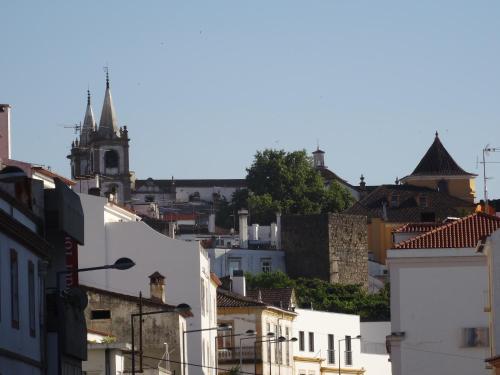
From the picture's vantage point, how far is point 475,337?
65.8 metres

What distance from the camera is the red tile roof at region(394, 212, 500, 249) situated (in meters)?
66.2

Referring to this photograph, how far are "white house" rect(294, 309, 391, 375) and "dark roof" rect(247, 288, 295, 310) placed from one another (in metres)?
0.72

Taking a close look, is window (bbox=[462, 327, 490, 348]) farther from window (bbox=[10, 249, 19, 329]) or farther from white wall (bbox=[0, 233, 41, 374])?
window (bbox=[10, 249, 19, 329])

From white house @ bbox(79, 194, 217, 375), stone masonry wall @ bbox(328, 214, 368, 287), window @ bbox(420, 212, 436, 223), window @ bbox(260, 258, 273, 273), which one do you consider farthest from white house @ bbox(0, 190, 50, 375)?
stone masonry wall @ bbox(328, 214, 368, 287)

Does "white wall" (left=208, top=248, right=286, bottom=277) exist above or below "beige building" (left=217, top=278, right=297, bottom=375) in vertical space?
above

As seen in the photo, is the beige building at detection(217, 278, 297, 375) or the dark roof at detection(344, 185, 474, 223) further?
the dark roof at detection(344, 185, 474, 223)

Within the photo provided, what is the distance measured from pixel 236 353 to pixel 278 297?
1627 cm

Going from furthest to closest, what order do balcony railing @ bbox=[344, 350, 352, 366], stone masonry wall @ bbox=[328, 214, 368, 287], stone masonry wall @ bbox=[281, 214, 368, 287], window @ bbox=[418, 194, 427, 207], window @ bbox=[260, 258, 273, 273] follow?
window @ bbox=[418, 194, 427, 207] < stone masonry wall @ bbox=[328, 214, 368, 287] < stone masonry wall @ bbox=[281, 214, 368, 287] < window @ bbox=[260, 258, 273, 273] < balcony railing @ bbox=[344, 350, 352, 366]

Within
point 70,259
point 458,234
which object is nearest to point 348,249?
point 458,234

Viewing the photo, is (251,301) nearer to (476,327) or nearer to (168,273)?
(168,273)

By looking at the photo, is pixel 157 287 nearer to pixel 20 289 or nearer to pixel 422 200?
pixel 20 289

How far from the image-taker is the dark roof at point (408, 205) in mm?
185637

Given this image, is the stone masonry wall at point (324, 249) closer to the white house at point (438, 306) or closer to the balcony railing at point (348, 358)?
the balcony railing at point (348, 358)

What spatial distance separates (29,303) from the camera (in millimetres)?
41375
